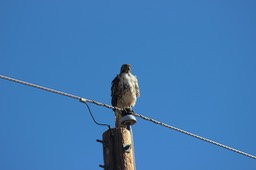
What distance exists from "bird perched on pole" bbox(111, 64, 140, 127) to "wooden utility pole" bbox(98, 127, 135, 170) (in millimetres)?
5741

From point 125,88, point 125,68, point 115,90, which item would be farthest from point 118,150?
point 125,68

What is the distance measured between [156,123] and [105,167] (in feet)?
5.10

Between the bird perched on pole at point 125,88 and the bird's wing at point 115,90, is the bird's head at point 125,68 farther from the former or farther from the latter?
the bird's wing at point 115,90

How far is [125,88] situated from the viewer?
11.2 metres

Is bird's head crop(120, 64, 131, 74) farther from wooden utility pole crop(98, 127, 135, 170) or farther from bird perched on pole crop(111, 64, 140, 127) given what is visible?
wooden utility pole crop(98, 127, 135, 170)

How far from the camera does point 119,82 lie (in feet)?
37.1

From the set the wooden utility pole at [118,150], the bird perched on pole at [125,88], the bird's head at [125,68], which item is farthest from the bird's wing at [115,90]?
the wooden utility pole at [118,150]

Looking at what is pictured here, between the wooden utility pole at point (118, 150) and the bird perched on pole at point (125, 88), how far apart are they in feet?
18.8

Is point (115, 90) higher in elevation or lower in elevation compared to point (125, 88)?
higher

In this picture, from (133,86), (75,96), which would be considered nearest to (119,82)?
(133,86)

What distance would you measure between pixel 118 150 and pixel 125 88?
19.4 feet

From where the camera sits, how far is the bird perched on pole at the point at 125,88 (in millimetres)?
11195

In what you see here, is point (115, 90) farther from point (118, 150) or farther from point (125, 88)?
point (118, 150)

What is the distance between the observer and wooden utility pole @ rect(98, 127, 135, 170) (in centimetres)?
519
